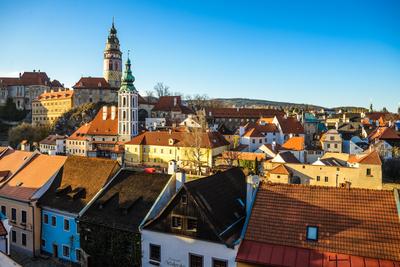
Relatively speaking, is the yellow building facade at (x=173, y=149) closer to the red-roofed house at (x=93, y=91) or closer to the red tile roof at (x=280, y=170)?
the red tile roof at (x=280, y=170)

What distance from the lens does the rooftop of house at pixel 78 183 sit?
2367 cm

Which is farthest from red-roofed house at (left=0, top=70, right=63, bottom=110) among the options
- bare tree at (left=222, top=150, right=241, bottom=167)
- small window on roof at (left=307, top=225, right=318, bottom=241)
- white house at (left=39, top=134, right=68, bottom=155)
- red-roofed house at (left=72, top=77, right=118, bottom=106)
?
small window on roof at (left=307, top=225, right=318, bottom=241)

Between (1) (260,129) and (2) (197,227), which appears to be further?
(1) (260,129)

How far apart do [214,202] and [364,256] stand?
23.7 feet

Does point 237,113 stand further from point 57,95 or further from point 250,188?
point 250,188

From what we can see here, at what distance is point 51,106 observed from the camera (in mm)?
111000

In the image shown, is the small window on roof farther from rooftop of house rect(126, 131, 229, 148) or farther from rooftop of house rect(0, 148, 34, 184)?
rooftop of house rect(126, 131, 229, 148)

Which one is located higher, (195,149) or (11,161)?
(11,161)

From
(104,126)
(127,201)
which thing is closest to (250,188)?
(127,201)

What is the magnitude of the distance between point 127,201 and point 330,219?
38.5ft

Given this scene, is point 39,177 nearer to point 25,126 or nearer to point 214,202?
point 214,202

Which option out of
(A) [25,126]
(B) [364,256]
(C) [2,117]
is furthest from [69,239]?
(C) [2,117]

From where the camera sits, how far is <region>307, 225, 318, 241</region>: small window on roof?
15.2 m

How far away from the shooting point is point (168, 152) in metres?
63.0
